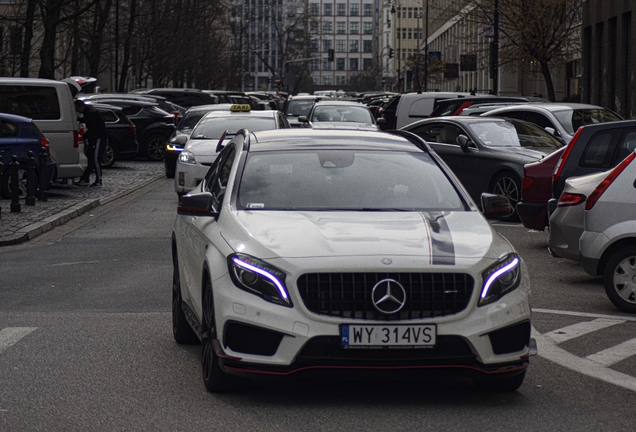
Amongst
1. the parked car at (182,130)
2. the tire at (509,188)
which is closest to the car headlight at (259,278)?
the tire at (509,188)

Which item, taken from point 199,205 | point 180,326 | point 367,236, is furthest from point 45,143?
point 367,236

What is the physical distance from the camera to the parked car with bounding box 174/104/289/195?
1994 cm

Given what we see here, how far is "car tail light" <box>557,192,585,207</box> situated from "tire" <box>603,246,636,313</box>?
1.08 metres

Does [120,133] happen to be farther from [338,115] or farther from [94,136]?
[94,136]

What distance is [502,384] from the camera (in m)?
6.53

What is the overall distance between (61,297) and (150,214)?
28.5ft

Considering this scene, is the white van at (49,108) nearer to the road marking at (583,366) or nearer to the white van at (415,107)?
the white van at (415,107)

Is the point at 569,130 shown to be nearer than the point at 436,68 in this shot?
Yes

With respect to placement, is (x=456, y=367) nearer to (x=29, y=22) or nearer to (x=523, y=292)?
(x=523, y=292)

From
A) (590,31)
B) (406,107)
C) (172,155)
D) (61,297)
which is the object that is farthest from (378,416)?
(590,31)

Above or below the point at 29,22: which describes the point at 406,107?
below

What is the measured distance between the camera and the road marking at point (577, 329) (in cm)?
845

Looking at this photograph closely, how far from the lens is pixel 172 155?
26.2 metres

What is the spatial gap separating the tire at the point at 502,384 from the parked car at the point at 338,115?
73.9 feet
